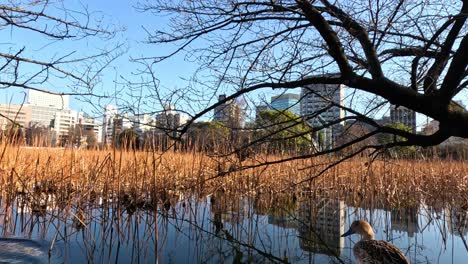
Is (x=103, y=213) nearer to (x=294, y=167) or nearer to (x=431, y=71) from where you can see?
(x=431, y=71)

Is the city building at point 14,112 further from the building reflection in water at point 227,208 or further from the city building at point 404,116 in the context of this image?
the city building at point 404,116

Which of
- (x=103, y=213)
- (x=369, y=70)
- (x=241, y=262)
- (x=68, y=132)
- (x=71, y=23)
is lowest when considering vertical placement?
(x=241, y=262)

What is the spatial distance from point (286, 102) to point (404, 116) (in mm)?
1413

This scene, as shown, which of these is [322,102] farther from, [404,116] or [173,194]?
[173,194]

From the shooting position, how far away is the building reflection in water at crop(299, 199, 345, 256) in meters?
4.17

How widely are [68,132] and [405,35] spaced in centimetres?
499

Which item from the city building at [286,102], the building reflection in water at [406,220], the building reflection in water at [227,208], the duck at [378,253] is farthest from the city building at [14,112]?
the building reflection in water at [406,220]

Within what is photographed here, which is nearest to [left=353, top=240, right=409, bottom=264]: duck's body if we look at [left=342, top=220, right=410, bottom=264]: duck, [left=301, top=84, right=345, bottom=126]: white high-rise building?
[left=342, top=220, right=410, bottom=264]: duck

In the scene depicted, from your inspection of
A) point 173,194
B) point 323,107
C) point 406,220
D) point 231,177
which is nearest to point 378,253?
point 323,107

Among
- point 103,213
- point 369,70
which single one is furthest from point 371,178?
point 103,213

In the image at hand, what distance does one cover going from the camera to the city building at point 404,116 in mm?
4188

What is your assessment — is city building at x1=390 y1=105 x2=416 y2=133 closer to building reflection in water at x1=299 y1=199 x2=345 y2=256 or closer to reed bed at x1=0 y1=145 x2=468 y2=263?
reed bed at x1=0 y1=145 x2=468 y2=263

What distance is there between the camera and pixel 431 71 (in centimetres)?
350

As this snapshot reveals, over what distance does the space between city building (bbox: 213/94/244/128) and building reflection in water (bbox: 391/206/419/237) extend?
2763 millimetres
